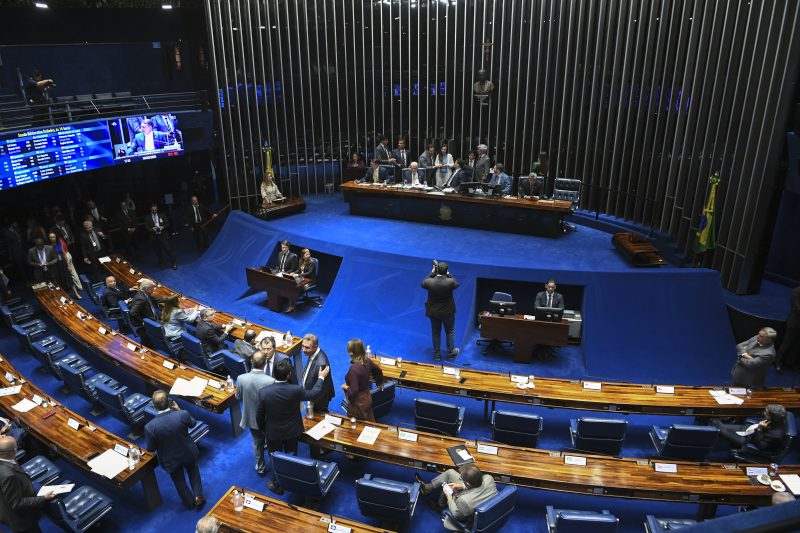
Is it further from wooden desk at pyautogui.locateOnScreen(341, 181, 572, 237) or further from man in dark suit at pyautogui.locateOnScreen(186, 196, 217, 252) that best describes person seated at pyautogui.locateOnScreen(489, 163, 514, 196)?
man in dark suit at pyautogui.locateOnScreen(186, 196, 217, 252)

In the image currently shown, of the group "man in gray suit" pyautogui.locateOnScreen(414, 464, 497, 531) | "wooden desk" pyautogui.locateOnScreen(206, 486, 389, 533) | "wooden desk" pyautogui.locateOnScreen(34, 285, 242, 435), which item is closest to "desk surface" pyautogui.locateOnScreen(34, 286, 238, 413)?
"wooden desk" pyautogui.locateOnScreen(34, 285, 242, 435)

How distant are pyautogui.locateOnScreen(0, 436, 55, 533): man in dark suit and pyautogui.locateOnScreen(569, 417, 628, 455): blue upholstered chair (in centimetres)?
549

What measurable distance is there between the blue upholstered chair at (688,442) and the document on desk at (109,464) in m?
5.92

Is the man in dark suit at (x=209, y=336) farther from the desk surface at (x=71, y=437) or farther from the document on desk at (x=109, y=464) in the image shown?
the document on desk at (x=109, y=464)

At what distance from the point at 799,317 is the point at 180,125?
1352 centimetres

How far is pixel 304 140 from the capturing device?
16016 mm

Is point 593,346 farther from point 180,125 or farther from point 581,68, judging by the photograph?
point 180,125

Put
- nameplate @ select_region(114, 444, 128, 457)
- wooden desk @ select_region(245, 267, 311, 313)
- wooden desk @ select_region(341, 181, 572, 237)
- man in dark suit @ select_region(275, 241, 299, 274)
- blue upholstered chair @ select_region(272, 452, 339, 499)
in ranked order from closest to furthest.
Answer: blue upholstered chair @ select_region(272, 452, 339, 499)
nameplate @ select_region(114, 444, 128, 457)
wooden desk @ select_region(245, 267, 311, 313)
man in dark suit @ select_region(275, 241, 299, 274)
wooden desk @ select_region(341, 181, 572, 237)

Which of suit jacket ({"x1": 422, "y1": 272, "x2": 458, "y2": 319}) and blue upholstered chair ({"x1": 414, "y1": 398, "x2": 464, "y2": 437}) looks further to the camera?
suit jacket ({"x1": 422, "y1": 272, "x2": 458, "y2": 319})

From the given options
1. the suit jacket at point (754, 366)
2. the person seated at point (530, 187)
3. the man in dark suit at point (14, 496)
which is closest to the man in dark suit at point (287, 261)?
the person seated at point (530, 187)

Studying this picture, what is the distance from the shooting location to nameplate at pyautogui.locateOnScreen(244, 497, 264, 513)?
210 inches

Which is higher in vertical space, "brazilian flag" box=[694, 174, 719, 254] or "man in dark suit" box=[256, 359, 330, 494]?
"brazilian flag" box=[694, 174, 719, 254]

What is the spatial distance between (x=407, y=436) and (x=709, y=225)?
24.4ft

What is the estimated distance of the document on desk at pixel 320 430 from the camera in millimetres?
6170
